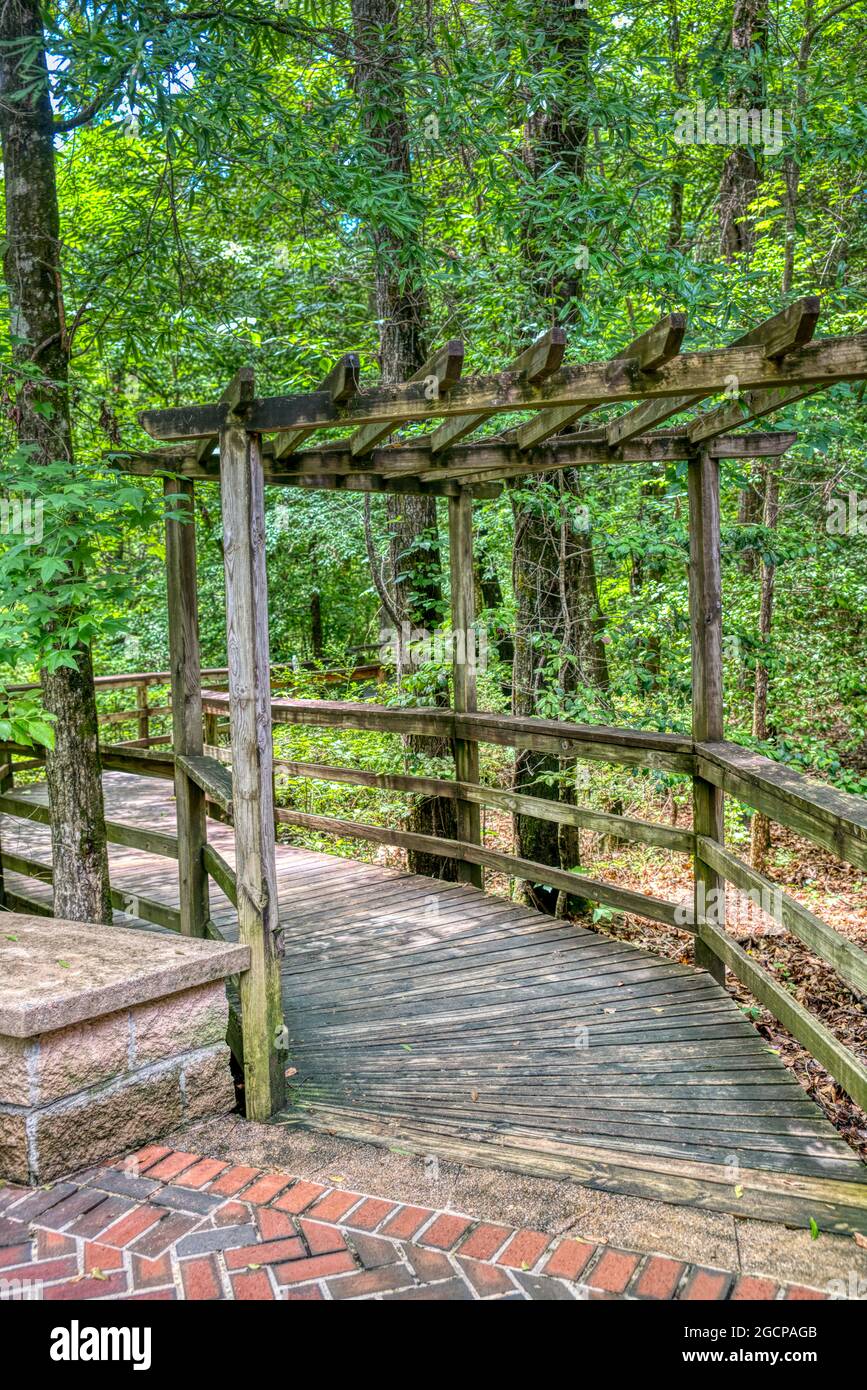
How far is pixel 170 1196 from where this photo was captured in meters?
2.27

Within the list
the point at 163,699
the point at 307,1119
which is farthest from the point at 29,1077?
the point at 163,699

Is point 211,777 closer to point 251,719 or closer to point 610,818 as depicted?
point 251,719

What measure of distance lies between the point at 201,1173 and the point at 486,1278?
0.88 metres

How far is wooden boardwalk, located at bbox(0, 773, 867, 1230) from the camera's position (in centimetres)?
250

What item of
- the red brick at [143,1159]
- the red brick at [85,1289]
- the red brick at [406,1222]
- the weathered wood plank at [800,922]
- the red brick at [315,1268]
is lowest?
the red brick at [143,1159]

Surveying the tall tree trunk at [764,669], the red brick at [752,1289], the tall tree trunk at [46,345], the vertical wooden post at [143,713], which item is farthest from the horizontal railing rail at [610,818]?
the tall tree trunk at [764,669]

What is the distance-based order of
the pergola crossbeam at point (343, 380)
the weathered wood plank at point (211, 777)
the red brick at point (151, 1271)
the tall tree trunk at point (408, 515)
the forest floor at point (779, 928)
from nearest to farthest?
the red brick at point (151, 1271) → the pergola crossbeam at point (343, 380) → the weathered wood plank at point (211, 777) → the forest floor at point (779, 928) → the tall tree trunk at point (408, 515)

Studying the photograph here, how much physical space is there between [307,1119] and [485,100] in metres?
5.02

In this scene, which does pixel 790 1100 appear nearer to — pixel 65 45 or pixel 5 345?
pixel 5 345

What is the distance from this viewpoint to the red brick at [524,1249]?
192cm

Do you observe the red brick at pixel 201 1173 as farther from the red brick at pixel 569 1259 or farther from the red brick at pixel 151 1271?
the red brick at pixel 569 1259

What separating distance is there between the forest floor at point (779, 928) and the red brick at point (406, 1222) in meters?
2.15

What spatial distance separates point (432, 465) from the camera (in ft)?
13.7

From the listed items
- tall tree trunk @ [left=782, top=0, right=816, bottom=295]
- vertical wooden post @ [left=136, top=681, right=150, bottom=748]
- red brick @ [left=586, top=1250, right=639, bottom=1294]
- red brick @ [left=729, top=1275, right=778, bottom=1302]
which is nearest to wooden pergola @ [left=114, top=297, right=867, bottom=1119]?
red brick @ [left=586, top=1250, right=639, bottom=1294]
